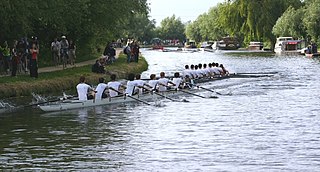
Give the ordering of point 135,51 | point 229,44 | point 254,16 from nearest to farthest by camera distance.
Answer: point 135,51, point 254,16, point 229,44

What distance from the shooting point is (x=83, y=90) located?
82.1 ft

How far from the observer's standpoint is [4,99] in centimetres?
2712

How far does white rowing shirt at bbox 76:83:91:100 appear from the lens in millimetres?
24875

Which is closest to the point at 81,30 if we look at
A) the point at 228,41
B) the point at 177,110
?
the point at 177,110

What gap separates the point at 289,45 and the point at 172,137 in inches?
2656

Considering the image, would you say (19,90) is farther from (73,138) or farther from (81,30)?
(81,30)

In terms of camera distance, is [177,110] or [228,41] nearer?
[177,110]

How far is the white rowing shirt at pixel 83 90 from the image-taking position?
24.9m

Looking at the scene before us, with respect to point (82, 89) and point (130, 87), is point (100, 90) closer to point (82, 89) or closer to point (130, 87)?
point (82, 89)

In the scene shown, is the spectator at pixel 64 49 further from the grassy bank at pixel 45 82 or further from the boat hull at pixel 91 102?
the boat hull at pixel 91 102

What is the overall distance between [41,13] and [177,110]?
11.0 metres

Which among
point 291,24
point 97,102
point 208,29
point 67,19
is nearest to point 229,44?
point 291,24

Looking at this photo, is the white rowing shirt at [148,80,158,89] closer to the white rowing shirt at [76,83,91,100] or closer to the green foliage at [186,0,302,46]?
the white rowing shirt at [76,83,91,100]

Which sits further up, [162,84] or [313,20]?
[313,20]
